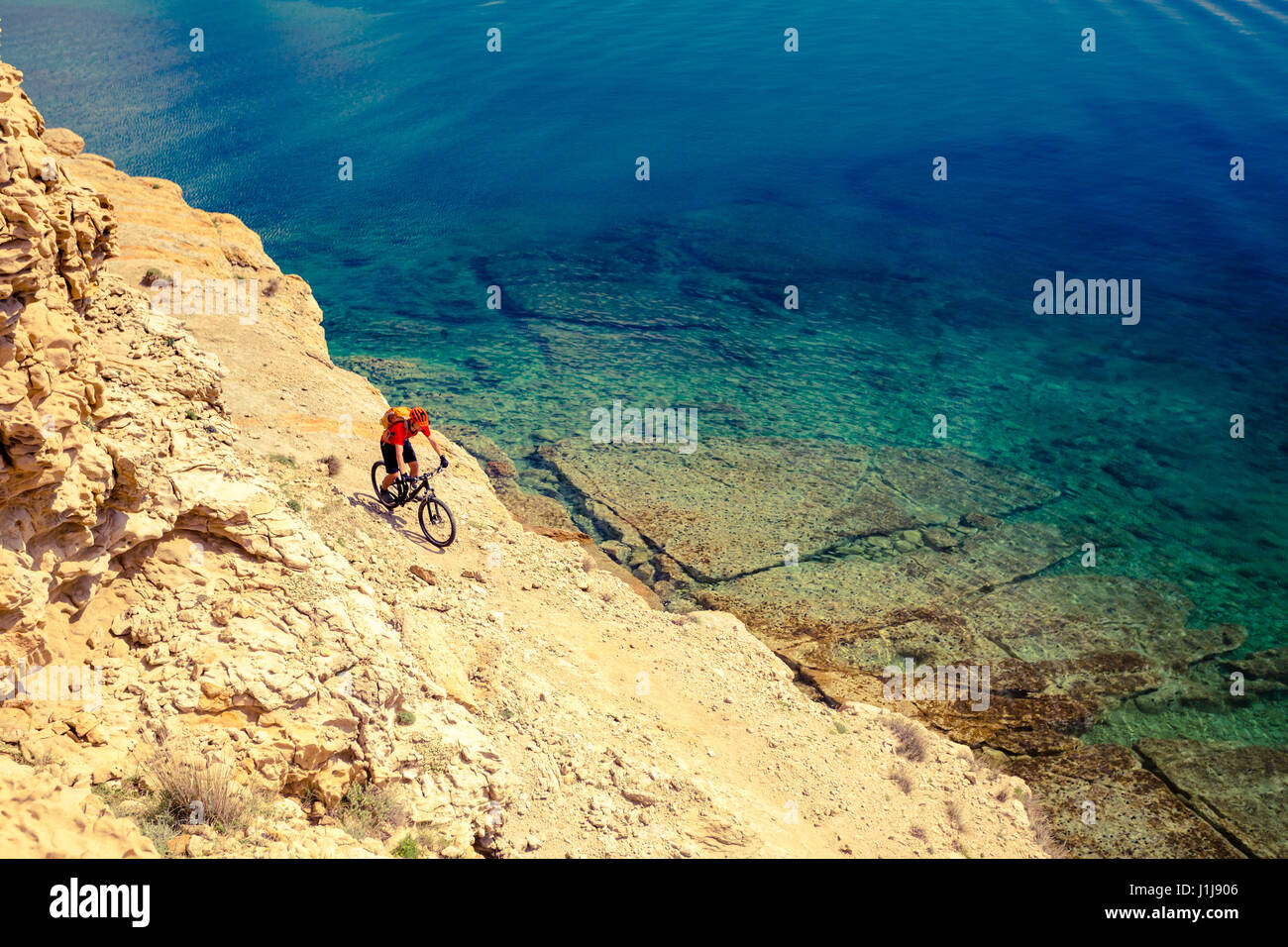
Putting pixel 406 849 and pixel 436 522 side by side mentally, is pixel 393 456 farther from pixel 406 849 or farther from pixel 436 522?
pixel 406 849

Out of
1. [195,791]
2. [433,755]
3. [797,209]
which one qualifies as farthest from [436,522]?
[797,209]

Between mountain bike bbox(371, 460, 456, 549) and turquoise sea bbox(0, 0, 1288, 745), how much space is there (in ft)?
23.7

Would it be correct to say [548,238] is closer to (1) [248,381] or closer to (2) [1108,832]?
(1) [248,381]

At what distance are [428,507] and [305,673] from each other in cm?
483

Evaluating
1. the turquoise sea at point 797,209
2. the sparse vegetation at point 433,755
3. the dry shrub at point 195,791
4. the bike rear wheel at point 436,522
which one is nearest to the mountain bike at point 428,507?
the bike rear wheel at point 436,522

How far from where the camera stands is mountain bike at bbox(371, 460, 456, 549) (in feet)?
36.0

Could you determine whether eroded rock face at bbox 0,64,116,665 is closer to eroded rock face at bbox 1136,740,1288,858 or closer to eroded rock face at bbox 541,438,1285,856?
eroded rock face at bbox 541,438,1285,856

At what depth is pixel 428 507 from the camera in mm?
11117

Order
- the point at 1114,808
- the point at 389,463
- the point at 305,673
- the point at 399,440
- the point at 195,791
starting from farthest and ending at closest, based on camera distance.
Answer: the point at 389,463
the point at 399,440
the point at 1114,808
the point at 305,673
the point at 195,791

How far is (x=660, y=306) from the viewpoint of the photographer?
93.9 ft

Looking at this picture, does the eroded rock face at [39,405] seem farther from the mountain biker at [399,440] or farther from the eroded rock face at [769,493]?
the eroded rock face at [769,493]

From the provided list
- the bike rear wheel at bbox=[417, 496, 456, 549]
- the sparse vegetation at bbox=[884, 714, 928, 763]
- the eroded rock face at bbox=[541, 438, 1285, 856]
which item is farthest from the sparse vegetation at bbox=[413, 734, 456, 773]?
the eroded rock face at bbox=[541, 438, 1285, 856]

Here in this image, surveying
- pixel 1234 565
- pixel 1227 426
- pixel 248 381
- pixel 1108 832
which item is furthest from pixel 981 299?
pixel 248 381

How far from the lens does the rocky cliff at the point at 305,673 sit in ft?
17.3
